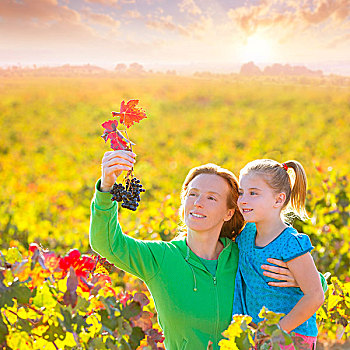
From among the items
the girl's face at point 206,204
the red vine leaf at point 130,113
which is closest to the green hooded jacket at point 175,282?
the girl's face at point 206,204

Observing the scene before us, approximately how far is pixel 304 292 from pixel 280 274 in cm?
10

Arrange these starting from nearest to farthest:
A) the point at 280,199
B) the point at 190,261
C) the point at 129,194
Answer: the point at 129,194 → the point at 190,261 → the point at 280,199

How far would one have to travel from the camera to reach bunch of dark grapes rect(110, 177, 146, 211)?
52.5 inches

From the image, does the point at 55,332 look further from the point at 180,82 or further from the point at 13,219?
the point at 180,82

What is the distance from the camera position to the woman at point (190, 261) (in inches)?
59.6

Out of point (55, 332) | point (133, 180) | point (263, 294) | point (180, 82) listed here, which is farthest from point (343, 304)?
point (180, 82)

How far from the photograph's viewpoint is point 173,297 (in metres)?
1.57

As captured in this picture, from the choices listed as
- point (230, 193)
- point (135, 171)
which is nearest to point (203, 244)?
point (230, 193)

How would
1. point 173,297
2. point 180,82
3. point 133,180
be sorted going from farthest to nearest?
point 180,82
point 173,297
point 133,180

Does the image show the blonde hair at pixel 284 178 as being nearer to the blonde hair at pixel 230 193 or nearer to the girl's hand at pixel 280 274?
the blonde hair at pixel 230 193

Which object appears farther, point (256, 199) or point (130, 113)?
point (256, 199)

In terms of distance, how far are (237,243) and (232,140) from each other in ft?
44.3

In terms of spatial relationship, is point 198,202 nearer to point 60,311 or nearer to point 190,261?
point 190,261

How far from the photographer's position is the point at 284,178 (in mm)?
1756
